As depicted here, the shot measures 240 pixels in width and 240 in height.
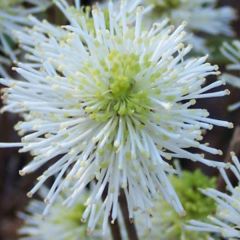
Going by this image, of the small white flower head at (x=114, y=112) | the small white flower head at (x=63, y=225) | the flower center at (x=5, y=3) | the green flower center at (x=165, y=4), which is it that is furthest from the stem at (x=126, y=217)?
the green flower center at (x=165, y=4)

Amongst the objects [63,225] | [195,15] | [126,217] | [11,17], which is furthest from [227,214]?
[195,15]

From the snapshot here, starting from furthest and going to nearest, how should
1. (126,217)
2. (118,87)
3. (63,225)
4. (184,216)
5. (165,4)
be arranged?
(165,4) → (63,225) → (184,216) → (126,217) → (118,87)

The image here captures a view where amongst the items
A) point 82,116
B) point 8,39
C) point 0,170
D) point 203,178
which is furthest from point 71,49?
point 0,170

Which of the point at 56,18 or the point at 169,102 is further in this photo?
the point at 56,18

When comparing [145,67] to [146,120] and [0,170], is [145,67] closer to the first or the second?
[146,120]

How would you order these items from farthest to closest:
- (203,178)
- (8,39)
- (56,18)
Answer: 1. (8,39)
2. (56,18)
3. (203,178)

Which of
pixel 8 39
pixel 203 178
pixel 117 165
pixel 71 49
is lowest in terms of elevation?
pixel 203 178

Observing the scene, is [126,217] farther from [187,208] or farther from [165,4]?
[165,4]
